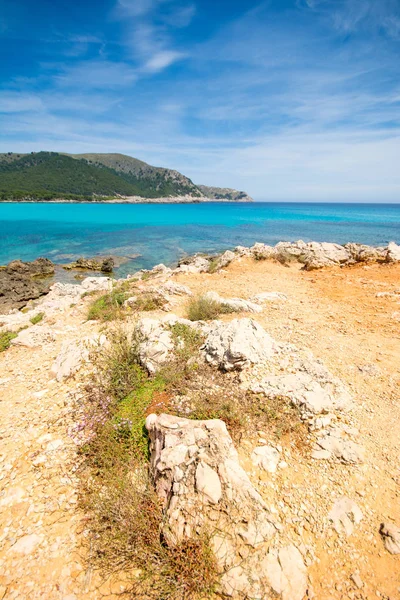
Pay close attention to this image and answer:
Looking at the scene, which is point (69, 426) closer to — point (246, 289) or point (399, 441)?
point (399, 441)

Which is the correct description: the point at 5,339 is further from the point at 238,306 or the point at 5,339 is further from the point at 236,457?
the point at 236,457

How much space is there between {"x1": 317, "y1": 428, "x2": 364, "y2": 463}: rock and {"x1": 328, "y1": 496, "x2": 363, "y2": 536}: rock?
585 mm

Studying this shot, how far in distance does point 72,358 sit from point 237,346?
137 inches

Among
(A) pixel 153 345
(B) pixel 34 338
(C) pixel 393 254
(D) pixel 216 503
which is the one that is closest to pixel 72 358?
(A) pixel 153 345

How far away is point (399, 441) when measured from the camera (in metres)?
4.22

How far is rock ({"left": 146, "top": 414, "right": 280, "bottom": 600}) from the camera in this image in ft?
8.61

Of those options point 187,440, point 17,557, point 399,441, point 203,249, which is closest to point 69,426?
point 17,557

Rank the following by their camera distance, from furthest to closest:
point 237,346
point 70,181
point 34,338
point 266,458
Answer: point 70,181 < point 34,338 < point 237,346 < point 266,458

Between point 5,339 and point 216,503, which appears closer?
point 216,503

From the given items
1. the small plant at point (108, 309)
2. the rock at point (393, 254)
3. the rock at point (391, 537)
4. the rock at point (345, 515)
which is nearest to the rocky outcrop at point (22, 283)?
the small plant at point (108, 309)

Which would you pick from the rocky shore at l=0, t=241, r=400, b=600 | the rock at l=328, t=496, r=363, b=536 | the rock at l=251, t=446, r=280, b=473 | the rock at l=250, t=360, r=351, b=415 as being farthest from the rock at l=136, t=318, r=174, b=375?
the rock at l=328, t=496, r=363, b=536

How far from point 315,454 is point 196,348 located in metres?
2.94

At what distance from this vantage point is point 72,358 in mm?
5770

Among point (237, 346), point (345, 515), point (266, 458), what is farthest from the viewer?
point (237, 346)
